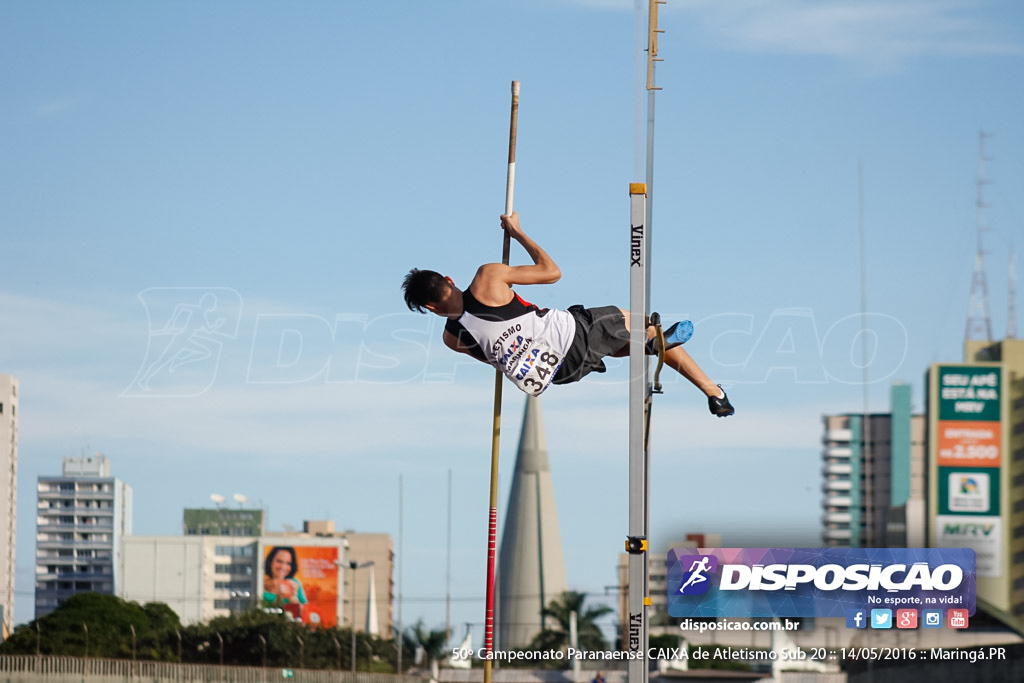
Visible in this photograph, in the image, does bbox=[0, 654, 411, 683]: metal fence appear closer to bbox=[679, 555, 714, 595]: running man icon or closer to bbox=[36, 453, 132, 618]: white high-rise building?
bbox=[679, 555, 714, 595]: running man icon

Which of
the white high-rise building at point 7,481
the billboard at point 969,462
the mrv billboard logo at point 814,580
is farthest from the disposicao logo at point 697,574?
the white high-rise building at point 7,481

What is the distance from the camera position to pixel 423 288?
9539 mm

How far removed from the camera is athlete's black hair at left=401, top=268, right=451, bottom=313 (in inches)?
375

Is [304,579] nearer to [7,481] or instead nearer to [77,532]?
[7,481]

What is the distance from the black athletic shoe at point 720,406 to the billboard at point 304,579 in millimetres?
124668

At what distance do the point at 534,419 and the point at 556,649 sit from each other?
45.6 m

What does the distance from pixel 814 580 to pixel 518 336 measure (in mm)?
42325

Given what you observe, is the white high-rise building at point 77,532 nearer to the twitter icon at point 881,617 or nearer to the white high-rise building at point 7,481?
the white high-rise building at point 7,481

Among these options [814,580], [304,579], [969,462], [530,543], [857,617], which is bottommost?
[304,579]

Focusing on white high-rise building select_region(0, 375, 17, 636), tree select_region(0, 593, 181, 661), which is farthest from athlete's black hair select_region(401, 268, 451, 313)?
white high-rise building select_region(0, 375, 17, 636)

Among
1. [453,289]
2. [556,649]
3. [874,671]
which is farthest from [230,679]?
[556,649]

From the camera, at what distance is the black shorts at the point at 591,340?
9.81 meters

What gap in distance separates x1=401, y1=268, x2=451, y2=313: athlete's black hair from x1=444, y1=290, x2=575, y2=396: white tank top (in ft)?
0.76

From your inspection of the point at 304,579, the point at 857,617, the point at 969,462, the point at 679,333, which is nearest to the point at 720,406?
the point at 679,333
